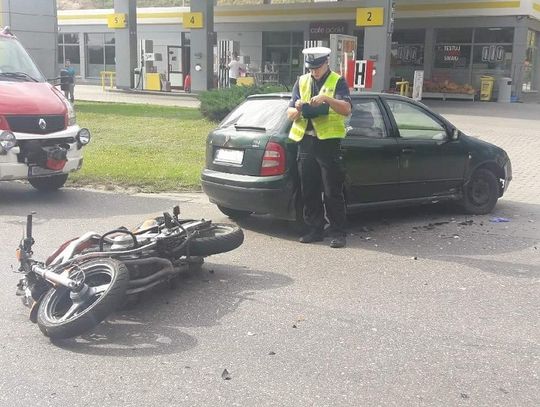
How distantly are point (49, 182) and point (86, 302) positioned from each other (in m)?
5.48

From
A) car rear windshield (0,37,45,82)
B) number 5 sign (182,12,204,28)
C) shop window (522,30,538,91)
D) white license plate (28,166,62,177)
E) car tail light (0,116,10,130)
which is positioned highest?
number 5 sign (182,12,204,28)

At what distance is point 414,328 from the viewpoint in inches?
175

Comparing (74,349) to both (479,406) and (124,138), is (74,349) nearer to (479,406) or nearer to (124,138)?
(479,406)

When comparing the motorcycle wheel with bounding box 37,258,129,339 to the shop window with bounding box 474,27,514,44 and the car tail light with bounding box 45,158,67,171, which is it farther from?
the shop window with bounding box 474,27,514,44

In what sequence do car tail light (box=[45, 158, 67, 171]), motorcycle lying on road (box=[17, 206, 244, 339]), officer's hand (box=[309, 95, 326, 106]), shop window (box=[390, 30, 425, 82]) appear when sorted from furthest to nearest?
shop window (box=[390, 30, 425, 82]) → car tail light (box=[45, 158, 67, 171]) → officer's hand (box=[309, 95, 326, 106]) → motorcycle lying on road (box=[17, 206, 244, 339])

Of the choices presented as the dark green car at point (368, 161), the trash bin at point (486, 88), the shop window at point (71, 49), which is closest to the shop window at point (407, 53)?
the trash bin at point (486, 88)

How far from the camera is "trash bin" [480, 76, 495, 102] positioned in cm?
2791

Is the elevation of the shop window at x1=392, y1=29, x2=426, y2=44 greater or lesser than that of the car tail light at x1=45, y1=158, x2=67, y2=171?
greater

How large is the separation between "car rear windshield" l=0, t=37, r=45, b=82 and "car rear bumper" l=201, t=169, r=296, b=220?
375 centimetres

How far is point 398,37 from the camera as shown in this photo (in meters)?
31.2

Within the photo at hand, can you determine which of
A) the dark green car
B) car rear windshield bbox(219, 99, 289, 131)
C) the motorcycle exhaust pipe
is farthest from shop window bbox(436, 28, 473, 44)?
the motorcycle exhaust pipe

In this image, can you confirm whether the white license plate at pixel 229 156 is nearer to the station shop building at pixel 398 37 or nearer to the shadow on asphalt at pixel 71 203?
the shadow on asphalt at pixel 71 203

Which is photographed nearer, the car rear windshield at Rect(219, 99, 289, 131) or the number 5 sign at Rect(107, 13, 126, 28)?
the car rear windshield at Rect(219, 99, 289, 131)

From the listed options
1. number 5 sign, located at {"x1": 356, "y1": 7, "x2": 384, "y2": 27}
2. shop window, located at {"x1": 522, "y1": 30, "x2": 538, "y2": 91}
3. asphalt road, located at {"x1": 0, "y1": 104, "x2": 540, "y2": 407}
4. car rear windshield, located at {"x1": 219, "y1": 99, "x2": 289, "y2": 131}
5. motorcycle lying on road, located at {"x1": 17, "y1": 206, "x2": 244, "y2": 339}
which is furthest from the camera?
shop window, located at {"x1": 522, "y1": 30, "x2": 538, "y2": 91}
